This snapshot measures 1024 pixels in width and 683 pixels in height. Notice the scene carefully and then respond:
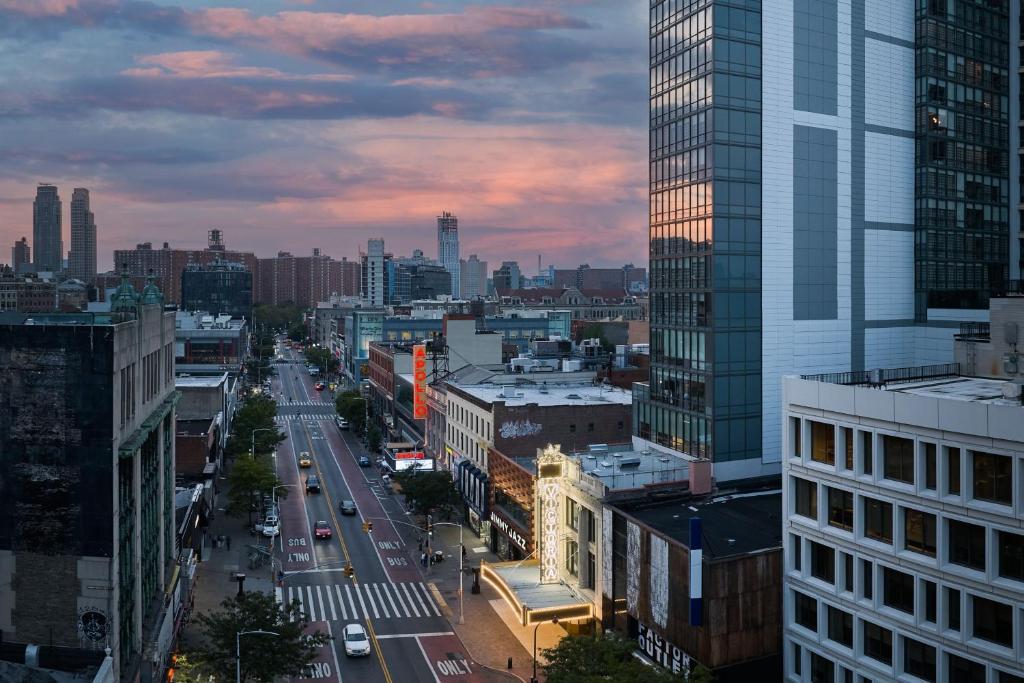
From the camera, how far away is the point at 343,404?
141000 millimetres

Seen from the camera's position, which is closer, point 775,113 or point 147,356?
point 147,356

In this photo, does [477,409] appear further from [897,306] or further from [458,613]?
[897,306]

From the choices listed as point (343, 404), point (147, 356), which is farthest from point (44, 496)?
point (343, 404)

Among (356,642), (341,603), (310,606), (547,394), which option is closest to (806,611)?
(356,642)

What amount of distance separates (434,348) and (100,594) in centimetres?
8103

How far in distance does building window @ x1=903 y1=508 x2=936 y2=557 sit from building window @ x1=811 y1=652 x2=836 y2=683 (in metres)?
7.33

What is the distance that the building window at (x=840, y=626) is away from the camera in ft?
132

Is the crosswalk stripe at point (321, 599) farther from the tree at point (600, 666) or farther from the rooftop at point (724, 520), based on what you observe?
the tree at point (600, 666)

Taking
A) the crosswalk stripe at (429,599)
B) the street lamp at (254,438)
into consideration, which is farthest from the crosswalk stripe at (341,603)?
the street lamp at (254,438)

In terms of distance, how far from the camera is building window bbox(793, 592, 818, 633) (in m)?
42.2

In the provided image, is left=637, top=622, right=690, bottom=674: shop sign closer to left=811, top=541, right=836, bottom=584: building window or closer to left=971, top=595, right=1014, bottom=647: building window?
left=811, top=541, right=836, bottom=584: building window

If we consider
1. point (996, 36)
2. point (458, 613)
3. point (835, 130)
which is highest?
point (996, 36)

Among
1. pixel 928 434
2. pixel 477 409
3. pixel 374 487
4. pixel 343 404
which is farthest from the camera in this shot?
pixel 343 404

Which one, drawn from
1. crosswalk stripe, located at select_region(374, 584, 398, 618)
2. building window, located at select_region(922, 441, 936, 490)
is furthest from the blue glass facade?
building window, located at select_region(922, 441, 936, 490)
